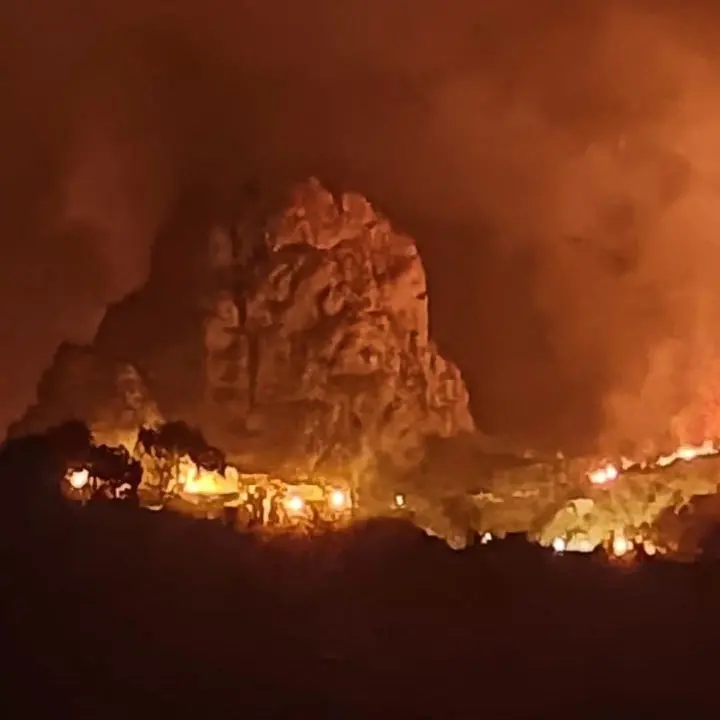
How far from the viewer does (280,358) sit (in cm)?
197

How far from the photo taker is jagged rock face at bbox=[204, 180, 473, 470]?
1962 mm

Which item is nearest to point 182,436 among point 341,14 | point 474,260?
point 474,260

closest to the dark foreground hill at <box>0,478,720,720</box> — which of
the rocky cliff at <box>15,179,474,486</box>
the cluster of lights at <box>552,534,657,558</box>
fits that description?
the cluster of lights at <box>552,534,657,558</box>

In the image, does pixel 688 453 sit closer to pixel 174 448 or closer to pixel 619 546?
pixel 619 546

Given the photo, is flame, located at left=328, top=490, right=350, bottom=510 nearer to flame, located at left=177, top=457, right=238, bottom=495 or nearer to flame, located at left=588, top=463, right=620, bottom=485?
flame, located at left=177, top=457, right=238, bottom=495

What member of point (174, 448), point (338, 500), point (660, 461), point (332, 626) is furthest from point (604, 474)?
point (174, 448)

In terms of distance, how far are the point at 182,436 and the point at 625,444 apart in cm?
72

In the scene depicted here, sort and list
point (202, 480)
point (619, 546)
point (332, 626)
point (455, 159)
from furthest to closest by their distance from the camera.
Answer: point (455, 159)
point (202, 480)
point (619, 546)
point (332, 626)

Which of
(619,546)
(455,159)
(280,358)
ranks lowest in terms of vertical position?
(619,546)

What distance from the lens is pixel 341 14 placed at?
194 cm

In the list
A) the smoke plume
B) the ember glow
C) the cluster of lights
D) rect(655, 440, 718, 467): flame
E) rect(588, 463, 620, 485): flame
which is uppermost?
the smoke plume

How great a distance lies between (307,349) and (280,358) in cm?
5

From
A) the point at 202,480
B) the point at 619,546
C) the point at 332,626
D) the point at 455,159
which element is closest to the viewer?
the point at 332,626

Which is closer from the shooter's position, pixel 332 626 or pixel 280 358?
pixel 332 626
